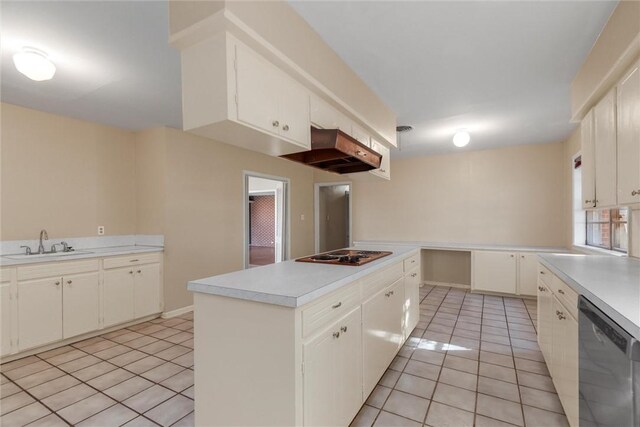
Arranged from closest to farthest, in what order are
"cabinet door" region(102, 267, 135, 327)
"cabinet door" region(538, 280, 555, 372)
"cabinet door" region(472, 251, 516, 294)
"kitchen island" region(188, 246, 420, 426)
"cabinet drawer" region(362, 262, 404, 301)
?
"kitchen island" region(188, 246, 420, 426), "cabinet drawer" region(362, 262, 404, 301), "cabinet door" region(538, 280, 555, 372), "cabinet door" region(102, 267, 135, 327), "cabinet door" region(472, 251, 516, 294)

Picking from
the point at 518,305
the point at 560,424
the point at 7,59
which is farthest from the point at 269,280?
the point at 518,305

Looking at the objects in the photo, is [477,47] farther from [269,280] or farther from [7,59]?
[7,59]

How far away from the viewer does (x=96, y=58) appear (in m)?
2.12

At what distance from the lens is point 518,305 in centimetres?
414

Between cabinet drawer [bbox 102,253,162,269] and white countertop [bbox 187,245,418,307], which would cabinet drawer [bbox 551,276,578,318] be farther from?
cabinet drawer [bbox 102,253,162,269]

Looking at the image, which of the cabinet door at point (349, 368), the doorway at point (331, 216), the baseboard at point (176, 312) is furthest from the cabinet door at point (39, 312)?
the doorway at point (331, 216)

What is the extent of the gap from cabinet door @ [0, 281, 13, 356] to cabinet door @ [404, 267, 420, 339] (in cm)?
347

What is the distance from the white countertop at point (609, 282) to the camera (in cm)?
109

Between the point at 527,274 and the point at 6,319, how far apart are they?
596cm

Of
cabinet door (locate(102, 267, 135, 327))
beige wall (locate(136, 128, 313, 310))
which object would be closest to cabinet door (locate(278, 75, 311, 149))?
beige wall (locate(136, 128, 313, 310))

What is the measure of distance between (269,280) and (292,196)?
401cm

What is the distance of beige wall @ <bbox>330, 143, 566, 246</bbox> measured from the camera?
456 centimetres

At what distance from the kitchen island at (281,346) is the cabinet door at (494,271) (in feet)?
11.5

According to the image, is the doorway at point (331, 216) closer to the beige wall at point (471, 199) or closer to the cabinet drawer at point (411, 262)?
the beige wall at point (471, 199)
